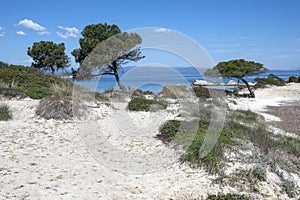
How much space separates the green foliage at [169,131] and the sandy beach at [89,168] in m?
0.22

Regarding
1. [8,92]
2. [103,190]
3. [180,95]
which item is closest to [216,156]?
[103,190]

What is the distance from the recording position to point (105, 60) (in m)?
17.0

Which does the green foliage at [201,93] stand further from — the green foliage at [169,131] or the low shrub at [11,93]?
the low shrub at [11,93]

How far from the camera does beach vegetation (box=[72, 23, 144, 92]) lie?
1700cm

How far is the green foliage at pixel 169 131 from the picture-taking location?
23.1ft

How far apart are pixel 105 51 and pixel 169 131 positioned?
35.9 feet

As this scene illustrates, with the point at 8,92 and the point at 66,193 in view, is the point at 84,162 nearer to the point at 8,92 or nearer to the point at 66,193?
the point at 66,193

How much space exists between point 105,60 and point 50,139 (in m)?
10.7

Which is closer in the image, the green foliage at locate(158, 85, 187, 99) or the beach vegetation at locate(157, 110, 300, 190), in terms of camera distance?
the beach vegetation at locate(157, 110, 300, 190)

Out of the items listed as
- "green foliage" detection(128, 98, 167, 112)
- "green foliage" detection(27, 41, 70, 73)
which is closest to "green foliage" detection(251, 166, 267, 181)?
"green foliage" detection(128, 98, 167, 112)

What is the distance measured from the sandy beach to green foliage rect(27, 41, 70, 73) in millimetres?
17050

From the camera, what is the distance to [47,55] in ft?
Answer: 80.0

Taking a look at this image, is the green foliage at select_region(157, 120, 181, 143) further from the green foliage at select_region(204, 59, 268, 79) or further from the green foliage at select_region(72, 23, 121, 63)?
the green foliage at select_region(204, 59, 268, 79)

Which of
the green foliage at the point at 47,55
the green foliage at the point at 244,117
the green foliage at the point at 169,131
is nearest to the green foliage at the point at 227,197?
the green foliage at the point at 169,131
